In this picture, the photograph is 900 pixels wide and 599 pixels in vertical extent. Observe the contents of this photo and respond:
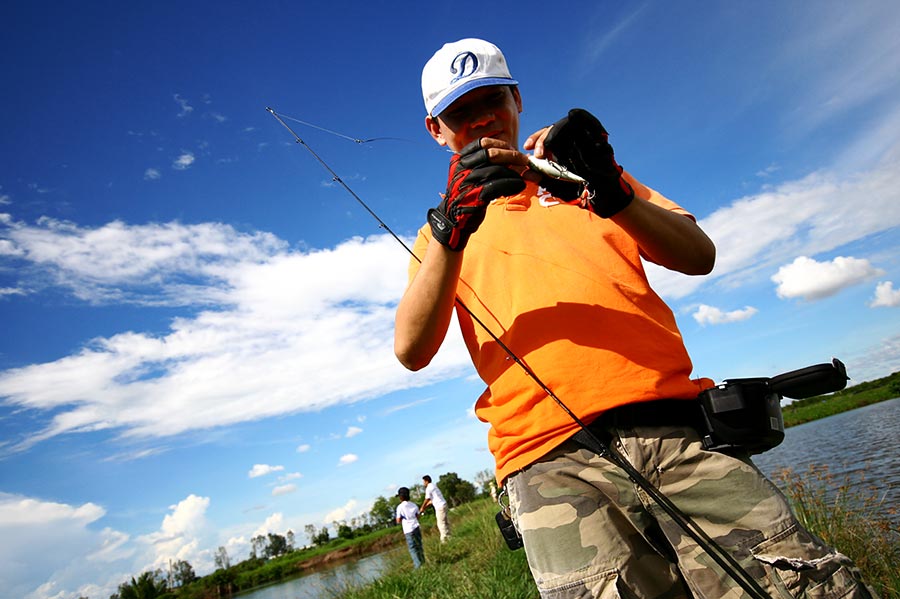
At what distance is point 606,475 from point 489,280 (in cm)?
77

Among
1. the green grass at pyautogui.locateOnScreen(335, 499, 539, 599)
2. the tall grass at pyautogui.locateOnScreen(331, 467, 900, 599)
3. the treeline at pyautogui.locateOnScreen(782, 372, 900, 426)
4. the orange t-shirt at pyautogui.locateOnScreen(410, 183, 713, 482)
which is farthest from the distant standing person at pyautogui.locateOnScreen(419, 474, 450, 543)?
the treeline at pyautogui.locateOnScreen(782, 372, 900, 426)

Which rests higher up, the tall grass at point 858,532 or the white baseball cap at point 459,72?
the white baseball cap at point 459,72

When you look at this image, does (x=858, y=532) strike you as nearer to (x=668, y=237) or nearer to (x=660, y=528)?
(x=660, y=528)

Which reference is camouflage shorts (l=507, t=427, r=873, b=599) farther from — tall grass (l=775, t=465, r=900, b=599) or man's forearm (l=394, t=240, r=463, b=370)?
tall grass (l=775, t=465, r=900, b=599)

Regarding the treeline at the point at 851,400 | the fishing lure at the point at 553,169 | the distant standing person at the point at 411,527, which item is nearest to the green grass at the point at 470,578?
the distant standing person at the point at 411,527

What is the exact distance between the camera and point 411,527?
474 inches

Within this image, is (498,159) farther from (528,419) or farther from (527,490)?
(527,490)

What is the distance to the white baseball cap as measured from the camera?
6.15 feet

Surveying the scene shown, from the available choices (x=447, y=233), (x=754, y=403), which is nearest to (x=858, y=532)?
(x=754, y=403)

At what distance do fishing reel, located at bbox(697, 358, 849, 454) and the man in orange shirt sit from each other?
55 mm

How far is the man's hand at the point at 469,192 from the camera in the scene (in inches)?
60.6

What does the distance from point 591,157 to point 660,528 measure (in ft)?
3.87

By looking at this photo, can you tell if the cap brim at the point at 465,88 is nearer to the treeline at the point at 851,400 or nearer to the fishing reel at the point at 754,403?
the fishing reel at the point at 754,403

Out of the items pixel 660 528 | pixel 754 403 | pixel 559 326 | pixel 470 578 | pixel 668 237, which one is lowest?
pixel 470 578
